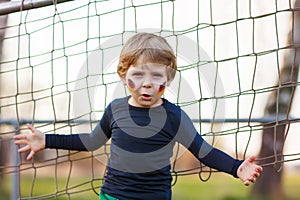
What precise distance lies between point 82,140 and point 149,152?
33 centimetres

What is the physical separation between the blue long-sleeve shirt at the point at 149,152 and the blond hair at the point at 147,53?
0.13m

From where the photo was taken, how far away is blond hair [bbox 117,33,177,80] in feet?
7.37

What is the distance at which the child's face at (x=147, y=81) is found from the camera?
2.22m

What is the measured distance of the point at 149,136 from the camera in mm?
2268

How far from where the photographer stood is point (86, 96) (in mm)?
3375

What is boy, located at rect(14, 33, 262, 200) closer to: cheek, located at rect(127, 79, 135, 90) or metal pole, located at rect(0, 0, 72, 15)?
cheek, located at rect(127, 79, 135, 90)

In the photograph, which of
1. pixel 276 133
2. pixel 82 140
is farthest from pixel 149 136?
pixel 276 133

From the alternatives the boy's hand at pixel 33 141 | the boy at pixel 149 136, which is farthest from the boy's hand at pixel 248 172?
the boy's hand at pixel 33 141

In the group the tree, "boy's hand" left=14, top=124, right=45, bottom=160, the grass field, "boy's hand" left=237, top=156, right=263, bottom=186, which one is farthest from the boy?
the grass field

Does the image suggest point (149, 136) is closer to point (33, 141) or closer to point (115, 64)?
point (33, 141)

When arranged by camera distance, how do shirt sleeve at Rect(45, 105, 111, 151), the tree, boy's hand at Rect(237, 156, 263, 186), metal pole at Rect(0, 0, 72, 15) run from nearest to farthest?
1. boy's hand at Rect(237, 156, 263, 186)
2. shirt sleeve at Rect(45, 105, 111, 151)
3. metal pole at Rect(0, 0, 72, 15)
4. the tree

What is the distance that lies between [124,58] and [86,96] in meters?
1.12

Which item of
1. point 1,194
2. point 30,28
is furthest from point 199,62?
point 1,194

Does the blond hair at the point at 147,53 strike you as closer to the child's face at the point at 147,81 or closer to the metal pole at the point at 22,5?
the child's face at the point at 147,81
